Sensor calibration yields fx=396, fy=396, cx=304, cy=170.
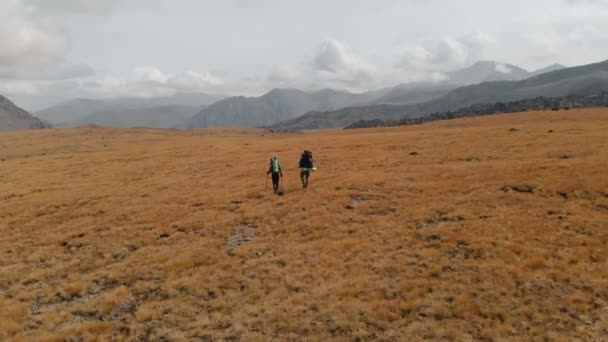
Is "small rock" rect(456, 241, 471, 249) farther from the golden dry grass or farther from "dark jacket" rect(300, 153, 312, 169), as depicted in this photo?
"dark jacket" rect(300, 153, 312, 169)

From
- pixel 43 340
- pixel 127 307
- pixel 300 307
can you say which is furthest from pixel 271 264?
pixel 43 340

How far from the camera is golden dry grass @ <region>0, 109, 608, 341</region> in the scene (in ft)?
51.3

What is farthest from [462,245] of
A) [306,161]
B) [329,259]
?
[306,161]

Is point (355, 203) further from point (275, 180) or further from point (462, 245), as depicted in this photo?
point (462, 245)

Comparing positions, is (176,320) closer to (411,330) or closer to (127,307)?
(127,307)

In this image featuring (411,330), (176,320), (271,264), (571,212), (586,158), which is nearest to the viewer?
(411,330)

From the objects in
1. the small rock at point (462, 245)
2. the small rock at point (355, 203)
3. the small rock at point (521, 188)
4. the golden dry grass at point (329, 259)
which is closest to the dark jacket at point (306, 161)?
the golden dry grass at point (329, 259)

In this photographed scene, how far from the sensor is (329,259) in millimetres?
21328

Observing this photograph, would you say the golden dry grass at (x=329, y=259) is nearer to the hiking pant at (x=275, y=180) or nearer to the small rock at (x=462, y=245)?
the small rock at (x=462, y=245)

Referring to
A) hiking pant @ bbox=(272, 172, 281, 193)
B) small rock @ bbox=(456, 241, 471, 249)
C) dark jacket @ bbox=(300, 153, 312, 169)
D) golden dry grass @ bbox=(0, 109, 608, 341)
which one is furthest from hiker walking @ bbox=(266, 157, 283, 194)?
small rock @ bbox=(456, 241, 471, 249)

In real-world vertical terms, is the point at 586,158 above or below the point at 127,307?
above

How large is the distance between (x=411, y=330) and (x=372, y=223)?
12.1 metres

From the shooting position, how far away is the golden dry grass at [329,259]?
15625 mm

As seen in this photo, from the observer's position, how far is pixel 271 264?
70.5ft
